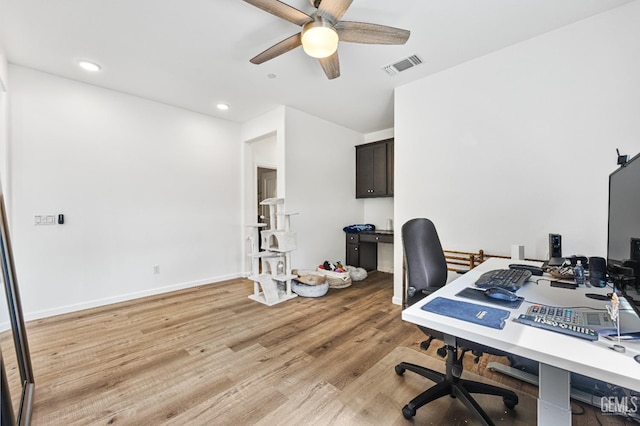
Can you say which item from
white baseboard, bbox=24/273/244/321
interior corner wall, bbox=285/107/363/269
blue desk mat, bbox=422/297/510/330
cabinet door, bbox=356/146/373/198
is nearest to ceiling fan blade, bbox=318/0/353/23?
blue desk mat, bbox=422/297/510/330

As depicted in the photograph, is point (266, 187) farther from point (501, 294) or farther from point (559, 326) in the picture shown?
point (559, 326)

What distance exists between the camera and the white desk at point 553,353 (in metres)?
0.68

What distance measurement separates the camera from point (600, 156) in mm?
A: 2035

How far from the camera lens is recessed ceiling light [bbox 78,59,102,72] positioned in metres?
2.66

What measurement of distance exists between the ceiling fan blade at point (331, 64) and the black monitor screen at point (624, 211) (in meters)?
1.94

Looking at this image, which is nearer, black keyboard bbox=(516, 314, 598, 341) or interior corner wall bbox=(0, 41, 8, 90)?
black keyboard bbox=(516, 314, 598, 341)

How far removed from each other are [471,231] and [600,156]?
1.12 meters

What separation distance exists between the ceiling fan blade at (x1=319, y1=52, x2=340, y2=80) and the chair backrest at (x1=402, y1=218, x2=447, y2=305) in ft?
4.97

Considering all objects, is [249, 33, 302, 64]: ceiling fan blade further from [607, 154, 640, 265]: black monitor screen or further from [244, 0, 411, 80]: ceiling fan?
[607, 154, 640, 265]: black monitor screen

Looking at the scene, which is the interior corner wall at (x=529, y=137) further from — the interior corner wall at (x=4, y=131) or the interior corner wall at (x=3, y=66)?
the interior corner wall at (x=4, y=131)

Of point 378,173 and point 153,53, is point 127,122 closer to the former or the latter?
point 153,53

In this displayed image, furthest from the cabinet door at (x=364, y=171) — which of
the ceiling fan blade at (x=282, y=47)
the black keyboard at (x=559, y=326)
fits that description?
the black keyboard at (x=559, y=326)

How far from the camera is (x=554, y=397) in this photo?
34.1 inches

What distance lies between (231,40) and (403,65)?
172 cm
